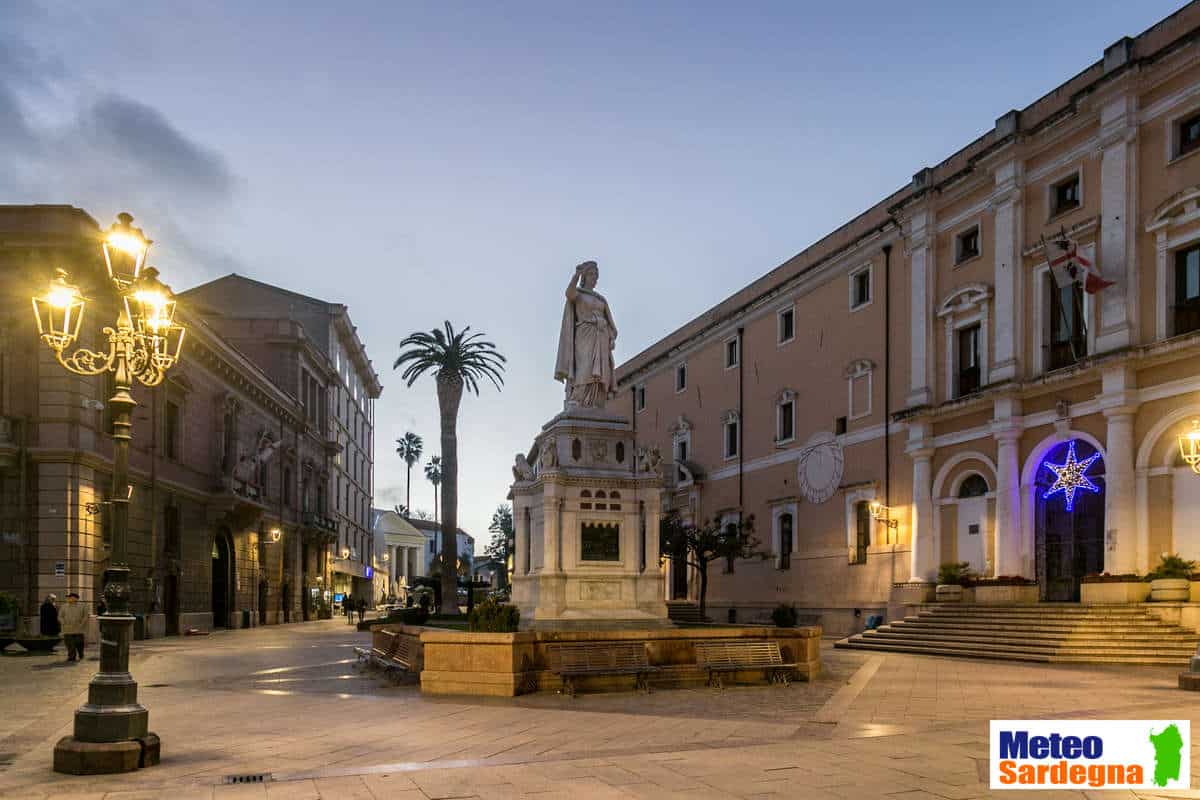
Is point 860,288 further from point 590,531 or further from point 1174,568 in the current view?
point 590,531

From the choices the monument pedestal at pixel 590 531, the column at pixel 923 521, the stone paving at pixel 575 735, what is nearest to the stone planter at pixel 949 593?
the column at pixel 923 521

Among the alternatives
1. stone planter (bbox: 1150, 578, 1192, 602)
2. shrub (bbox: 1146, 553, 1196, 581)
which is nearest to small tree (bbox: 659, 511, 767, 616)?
shrub (bbox: 1146, 553, 1196, 581)

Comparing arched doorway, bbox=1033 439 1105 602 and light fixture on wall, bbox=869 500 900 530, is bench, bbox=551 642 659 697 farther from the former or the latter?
light fixture on wall, bbox=869 500 900 530

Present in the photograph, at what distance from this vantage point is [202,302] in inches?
2238

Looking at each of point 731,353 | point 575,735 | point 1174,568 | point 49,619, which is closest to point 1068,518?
point 1174,568

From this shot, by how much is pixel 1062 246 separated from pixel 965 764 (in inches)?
789

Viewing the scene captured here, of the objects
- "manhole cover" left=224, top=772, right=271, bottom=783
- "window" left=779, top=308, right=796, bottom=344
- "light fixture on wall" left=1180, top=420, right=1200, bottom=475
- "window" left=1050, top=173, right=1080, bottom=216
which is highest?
"window" left=1050, top=173, right=1080, bottom=216

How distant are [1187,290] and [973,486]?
8.49m

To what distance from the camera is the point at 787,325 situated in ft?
136

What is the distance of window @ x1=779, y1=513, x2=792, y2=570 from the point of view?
39906 millimetres

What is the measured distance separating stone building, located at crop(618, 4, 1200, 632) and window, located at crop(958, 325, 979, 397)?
0.06 m

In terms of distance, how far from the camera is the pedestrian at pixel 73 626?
23266 mm

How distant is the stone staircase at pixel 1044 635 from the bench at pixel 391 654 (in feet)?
42.5

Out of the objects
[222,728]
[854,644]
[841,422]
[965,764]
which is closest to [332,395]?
[841,422]
